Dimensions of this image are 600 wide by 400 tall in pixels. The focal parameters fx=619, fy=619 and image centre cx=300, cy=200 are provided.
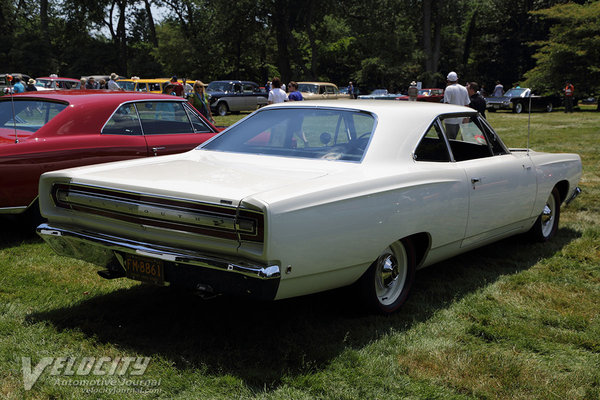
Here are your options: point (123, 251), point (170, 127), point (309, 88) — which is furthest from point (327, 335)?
point (309, 88)

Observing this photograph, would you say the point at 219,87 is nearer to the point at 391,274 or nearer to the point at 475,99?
the point at 475,99

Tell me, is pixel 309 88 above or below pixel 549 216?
above

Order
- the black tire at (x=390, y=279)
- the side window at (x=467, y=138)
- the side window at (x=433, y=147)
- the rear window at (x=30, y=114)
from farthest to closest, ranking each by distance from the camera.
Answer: the rear window at (x=30, y=114) → the side window at (x=467, y=138) → the side window at (x=433, y=147) → the black tire at (x=390, y=279)

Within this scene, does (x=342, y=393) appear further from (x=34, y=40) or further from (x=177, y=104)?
(x=34, y=40)

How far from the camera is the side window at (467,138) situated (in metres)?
4.99

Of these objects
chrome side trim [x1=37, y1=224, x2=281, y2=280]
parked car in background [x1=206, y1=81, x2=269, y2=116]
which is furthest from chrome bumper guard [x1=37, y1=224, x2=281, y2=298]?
parked car in background [x1=206, y1=81, x2=269, y2=116]

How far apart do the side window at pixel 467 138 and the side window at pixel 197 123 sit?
3180 mm

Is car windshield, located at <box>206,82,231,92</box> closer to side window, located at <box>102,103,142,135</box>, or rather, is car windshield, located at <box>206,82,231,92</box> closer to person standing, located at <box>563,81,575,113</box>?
person standing, located at <box>563,81,575,113</box>

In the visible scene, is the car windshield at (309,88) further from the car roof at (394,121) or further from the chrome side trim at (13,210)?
the car roof at (394,121)

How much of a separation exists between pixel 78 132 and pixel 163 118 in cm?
114

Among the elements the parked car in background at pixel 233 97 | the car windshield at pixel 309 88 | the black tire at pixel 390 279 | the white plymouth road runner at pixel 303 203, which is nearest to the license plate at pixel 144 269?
the white plymouth road runner at pixel 303 203

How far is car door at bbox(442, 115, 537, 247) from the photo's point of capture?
4.52m

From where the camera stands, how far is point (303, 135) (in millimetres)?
4387

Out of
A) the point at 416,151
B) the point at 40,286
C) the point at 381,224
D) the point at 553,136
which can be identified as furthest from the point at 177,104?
the point at 553,136
